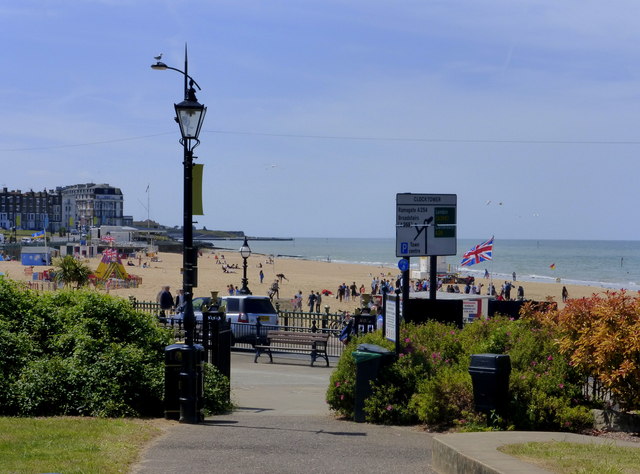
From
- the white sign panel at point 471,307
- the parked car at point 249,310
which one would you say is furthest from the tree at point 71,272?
the white sign panel at point 471,307

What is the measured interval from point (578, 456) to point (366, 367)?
4.74 meters

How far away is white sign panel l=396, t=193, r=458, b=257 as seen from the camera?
48.4 feet

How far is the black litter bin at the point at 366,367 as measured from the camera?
11.7 metres

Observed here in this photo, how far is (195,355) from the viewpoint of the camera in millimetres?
11109

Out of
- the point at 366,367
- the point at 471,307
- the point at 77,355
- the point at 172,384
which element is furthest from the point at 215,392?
the point at 471,307

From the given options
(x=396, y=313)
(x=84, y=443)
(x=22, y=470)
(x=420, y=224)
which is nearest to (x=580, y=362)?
(x=396, y=313)

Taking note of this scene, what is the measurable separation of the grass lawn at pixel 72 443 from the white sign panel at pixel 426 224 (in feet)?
19.6

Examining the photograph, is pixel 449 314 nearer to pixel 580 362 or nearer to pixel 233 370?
pixel 580 362

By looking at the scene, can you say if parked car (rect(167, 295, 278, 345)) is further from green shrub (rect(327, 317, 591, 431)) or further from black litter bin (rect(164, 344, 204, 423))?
black litter bin (rect(164, 344, 204, 423))

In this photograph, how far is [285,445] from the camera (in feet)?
31.1

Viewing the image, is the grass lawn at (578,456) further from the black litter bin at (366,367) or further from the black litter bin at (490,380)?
the black litter bin at (366,367)

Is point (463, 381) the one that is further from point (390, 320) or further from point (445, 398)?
point (390, 320)

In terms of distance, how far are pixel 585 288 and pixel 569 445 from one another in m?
72.2

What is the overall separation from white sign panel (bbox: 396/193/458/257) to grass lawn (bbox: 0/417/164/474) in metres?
5.98
